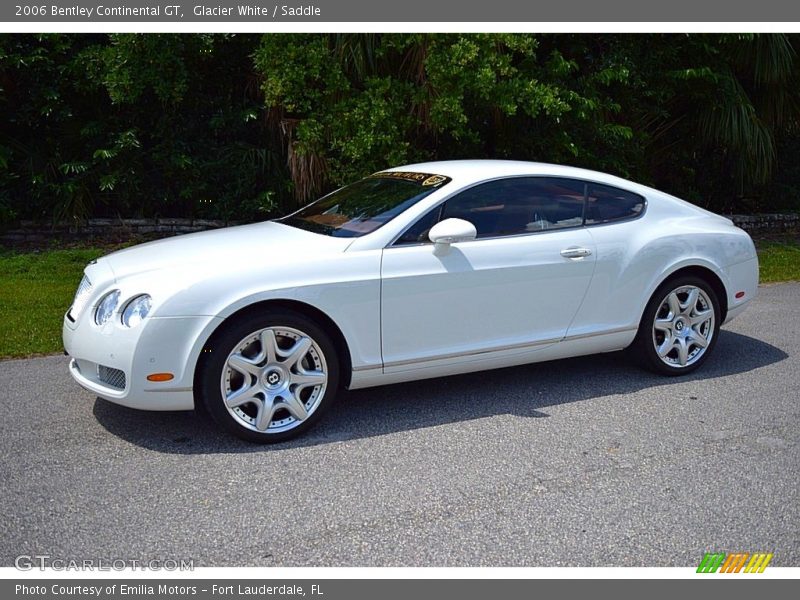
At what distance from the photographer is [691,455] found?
4445 millimetres

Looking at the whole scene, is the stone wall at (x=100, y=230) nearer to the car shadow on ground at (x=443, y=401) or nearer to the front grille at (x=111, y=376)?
the car shadow on ground at (x=443, y=401)

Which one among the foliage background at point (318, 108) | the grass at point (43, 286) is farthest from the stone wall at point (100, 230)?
the grass at point (43, 286)

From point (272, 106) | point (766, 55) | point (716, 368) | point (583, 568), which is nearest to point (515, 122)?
point (272, 106)

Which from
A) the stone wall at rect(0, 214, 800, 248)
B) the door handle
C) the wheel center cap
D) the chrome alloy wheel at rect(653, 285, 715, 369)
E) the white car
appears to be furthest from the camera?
the stone wall at rect(0, 214, 800, 248)

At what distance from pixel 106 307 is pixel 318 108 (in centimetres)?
643

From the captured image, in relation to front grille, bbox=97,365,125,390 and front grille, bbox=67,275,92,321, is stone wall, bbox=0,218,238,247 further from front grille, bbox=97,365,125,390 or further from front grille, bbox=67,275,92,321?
front grille, bbox=97,365,125,390

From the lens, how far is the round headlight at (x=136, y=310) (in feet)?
14.4

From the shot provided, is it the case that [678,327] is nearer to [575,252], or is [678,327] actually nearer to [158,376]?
[575,252]

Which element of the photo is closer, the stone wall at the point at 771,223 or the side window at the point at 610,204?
the side window at the point at 610,204

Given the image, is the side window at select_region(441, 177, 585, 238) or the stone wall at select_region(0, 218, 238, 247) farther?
the stone wall at select_region(0, 218, 238, 247)

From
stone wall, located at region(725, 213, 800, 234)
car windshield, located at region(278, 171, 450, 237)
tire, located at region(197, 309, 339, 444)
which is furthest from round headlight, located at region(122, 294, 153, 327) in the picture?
stone wall, located at region(725, 213, 800, 234)

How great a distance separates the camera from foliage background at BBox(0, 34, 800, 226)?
10117 mm

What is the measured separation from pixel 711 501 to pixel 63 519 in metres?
2.91

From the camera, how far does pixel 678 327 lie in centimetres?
586
